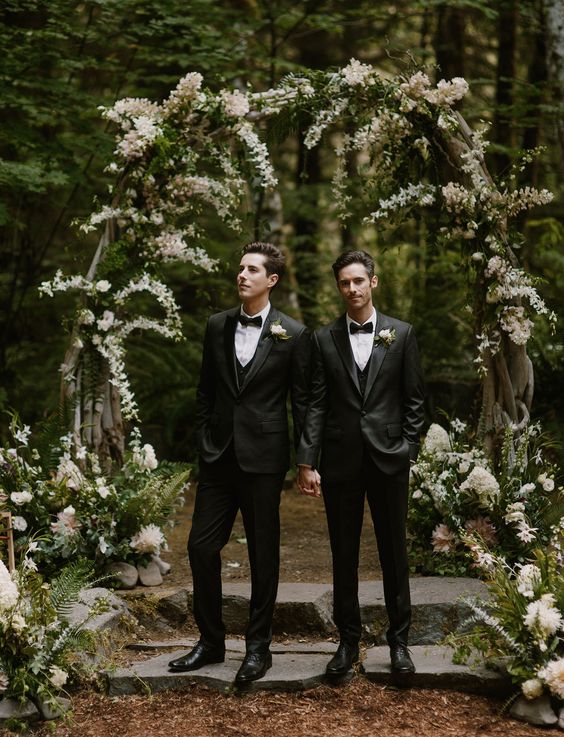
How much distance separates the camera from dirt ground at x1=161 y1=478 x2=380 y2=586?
6.12 metres

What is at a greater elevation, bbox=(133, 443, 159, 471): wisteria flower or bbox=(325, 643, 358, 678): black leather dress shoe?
bbox=(133, 443, 159, 471): wisteria flower

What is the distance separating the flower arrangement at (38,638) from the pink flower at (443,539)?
7.61 ft

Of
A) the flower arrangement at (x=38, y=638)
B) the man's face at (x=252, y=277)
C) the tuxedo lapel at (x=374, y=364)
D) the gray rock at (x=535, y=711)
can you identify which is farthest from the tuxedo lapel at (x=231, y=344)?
the gray rock at (x=535, y=711)

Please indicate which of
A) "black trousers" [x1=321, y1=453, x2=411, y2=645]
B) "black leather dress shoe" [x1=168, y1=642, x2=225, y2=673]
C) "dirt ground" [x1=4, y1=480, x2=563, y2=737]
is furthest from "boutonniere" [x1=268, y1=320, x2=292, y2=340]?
"dirt ground" [x1=4, y1=480, x2=563, y2=737]

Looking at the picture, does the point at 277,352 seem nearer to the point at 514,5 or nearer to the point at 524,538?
the point at 524,538

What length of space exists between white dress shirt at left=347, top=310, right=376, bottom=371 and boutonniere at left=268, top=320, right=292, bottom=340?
0.32 meters

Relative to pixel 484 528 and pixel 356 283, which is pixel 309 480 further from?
pixel 484 528

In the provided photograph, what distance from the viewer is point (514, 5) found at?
8578 millimetres

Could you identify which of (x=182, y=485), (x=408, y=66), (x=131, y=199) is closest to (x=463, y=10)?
(x=408, y=66)

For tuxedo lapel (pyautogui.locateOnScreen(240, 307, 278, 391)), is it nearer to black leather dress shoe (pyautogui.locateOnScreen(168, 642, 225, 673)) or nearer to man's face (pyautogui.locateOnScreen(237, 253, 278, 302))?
man's face (pyautogui.locateOnScreen(237, 253, 278, 302))

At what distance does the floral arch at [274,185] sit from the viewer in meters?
5.62

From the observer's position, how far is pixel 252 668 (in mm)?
4262

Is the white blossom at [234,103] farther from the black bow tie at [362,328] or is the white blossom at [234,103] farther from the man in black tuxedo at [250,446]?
the black bow tie at [362,328]

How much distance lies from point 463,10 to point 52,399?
669 centimetres
